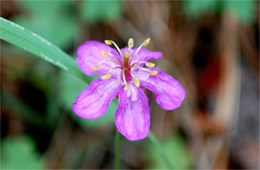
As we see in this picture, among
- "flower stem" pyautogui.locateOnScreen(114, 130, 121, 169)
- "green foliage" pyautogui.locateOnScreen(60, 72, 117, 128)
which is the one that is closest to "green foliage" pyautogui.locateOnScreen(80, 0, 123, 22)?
"green foliage" pyautogui.locateOnScreen(60, 72, 117, 128)

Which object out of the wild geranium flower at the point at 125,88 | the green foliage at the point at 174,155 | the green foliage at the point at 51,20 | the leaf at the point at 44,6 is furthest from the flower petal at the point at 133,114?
the leaf at the point at 44,6

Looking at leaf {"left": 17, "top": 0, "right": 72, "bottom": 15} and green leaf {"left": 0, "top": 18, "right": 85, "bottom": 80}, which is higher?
green leaf {"left": 0, "top": 18, "right": 85, "bottom": 80}

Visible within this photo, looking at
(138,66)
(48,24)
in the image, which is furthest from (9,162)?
(138,66)

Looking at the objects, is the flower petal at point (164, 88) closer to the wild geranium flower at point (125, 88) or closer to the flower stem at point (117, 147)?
the wild geranium flower at point (125, 88)

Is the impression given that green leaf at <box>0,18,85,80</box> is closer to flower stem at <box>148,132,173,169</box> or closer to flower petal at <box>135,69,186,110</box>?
flower petal at <box>135,69,186,110</box>

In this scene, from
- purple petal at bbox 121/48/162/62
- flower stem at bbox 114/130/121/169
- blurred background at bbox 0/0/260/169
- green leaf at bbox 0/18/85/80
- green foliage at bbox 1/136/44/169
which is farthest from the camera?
blurred background at bbox 0/0/260/169

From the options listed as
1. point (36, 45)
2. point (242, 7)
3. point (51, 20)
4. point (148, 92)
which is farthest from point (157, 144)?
point (51, 20)

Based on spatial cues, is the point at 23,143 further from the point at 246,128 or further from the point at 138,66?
the point at 246,128
